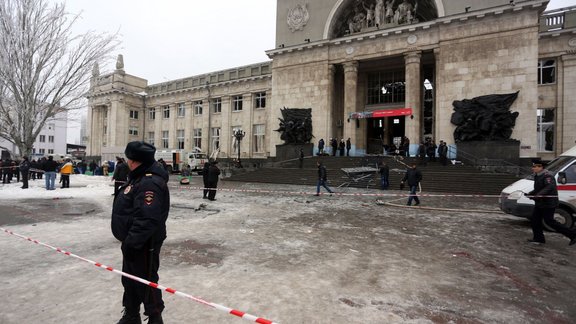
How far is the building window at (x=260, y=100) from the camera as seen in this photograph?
3457cm

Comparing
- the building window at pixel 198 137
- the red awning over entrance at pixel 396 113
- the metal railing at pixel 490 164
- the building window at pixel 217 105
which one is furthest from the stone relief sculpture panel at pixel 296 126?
the building window at pixel 198 137

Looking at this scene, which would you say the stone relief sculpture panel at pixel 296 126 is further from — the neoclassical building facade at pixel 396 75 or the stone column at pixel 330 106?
the stone column at pixel 330 106

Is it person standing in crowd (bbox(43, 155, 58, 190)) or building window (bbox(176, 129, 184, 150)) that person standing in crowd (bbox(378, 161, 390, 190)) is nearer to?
person standing in crowd (bbox(43, 155, 58, 190))

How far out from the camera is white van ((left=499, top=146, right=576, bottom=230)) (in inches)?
274

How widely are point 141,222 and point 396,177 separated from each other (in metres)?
16.9

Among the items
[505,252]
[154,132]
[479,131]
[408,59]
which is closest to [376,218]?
[505,252]

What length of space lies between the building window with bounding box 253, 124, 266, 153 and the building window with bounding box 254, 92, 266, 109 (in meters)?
2.45

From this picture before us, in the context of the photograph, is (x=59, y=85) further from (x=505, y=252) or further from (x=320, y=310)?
(x=505, y=252)

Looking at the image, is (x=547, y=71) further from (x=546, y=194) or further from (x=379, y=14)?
(x=546, y=194)

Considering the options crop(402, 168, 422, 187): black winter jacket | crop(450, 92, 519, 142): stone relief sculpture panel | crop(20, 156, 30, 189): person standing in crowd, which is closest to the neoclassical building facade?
crop(450, 92, 519, 142): stone relief sculpture panel

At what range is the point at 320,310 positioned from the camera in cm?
313

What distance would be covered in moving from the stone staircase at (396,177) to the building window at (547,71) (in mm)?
12770

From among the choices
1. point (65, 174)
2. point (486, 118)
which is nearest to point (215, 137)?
point (65, 174)

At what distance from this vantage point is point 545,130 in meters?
23.0
